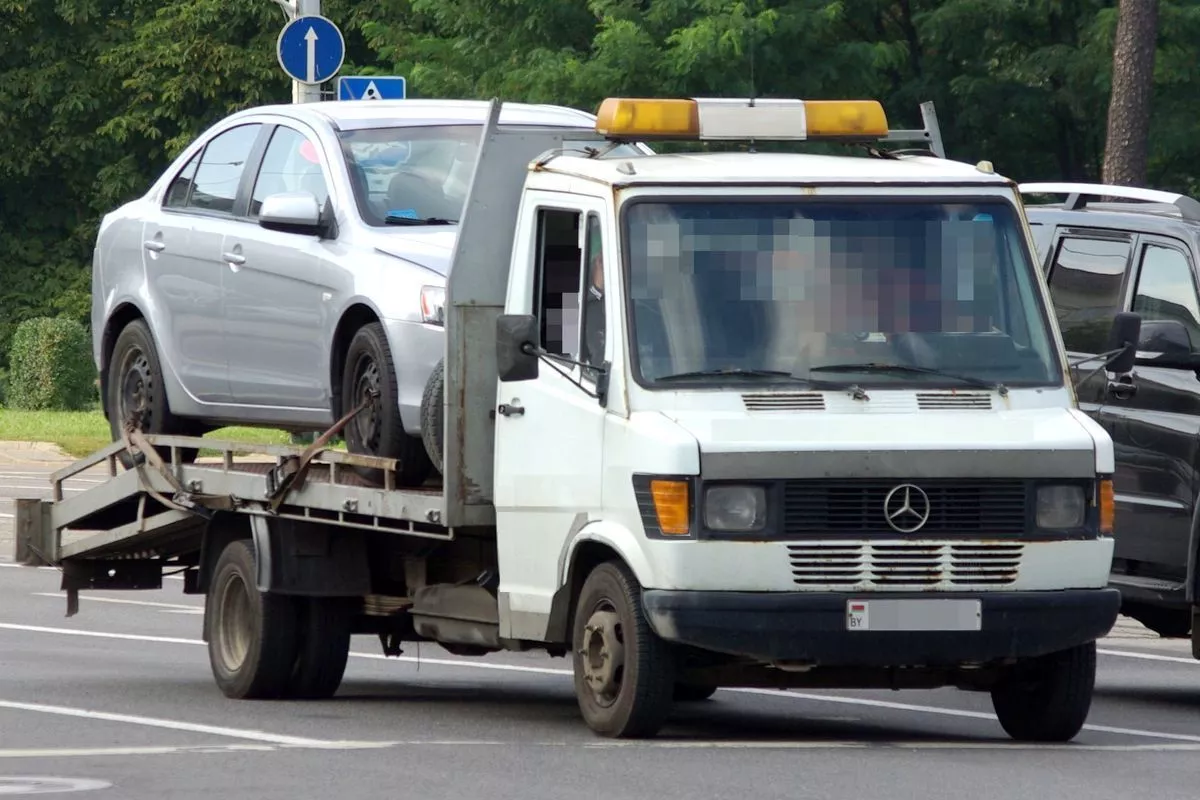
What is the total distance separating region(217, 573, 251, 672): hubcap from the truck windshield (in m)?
3.24

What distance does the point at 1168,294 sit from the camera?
481 inches

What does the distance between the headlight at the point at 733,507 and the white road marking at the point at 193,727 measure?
1.57 m

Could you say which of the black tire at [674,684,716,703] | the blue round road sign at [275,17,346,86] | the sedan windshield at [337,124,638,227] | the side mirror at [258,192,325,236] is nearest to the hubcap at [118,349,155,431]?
the side mirror at [258,192,325,236]

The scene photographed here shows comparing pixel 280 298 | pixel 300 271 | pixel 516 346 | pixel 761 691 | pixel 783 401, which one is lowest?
pixel 761 691

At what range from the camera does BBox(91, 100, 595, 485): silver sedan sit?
10.7m

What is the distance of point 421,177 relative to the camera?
37.1ft

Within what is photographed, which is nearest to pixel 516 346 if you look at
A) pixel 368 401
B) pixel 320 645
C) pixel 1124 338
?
pixel 368 401

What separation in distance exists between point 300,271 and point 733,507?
290 centimetres

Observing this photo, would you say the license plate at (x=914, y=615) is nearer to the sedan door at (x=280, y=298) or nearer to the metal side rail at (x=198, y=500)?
the metal side rail at (x=198, y=500)

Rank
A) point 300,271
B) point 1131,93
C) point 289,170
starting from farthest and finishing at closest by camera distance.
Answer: point 1131,93
point 289,170
point 300,271

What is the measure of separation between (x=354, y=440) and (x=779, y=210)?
2.24 meters

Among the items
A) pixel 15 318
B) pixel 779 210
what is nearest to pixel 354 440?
pixel 779 210

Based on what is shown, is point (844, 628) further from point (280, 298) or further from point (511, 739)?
point (280, 298)

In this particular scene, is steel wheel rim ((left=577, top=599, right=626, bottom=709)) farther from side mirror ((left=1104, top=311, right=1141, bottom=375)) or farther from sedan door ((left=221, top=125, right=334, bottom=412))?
side mirror ((left=1104, top=311, right=1141, bottom=375))
